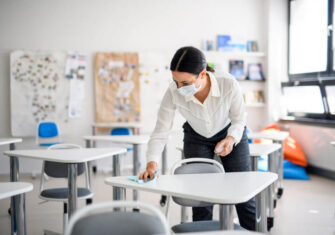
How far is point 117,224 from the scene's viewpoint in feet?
4.68

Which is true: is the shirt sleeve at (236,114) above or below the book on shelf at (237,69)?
below

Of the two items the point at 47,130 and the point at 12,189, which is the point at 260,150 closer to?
the point at 12,189

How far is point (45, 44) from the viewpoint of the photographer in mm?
6004

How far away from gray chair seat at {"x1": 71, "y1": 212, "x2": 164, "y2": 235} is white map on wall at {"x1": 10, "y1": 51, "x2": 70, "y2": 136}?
15.7 feet

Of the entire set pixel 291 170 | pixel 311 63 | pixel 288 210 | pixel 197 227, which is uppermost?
pixel 311 63

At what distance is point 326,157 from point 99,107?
347 centimetres

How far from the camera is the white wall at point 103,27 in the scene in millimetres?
5926

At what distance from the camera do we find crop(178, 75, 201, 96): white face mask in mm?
2168

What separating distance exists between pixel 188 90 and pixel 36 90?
14.1 ft

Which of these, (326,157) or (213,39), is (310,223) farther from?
(213,39)

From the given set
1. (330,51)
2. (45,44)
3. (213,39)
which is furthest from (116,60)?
(330,51)

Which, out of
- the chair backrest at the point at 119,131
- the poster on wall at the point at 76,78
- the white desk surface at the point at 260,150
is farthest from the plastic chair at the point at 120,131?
the white desk surface at the point at 260,150

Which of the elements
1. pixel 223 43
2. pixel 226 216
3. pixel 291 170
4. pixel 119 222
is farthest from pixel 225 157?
pixel 223 43

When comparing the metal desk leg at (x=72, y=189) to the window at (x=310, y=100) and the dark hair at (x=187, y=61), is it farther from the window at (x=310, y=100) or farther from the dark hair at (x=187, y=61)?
the window at (x=310, y=100)
